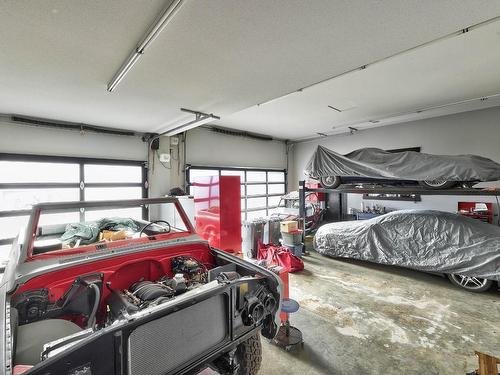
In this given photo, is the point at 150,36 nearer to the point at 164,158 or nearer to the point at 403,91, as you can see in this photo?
the point at 403,91

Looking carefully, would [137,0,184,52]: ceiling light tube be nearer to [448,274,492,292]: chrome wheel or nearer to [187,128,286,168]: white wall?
[187,128,286,168]: white wall

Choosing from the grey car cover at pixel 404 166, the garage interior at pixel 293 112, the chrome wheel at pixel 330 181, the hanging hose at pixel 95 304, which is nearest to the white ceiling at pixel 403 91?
the garage interior at pixel 293 112

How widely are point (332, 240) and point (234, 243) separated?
2308 mm

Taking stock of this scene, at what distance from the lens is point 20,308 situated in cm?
138

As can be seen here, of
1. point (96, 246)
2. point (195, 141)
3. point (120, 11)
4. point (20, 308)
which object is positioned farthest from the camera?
point (195, 141)

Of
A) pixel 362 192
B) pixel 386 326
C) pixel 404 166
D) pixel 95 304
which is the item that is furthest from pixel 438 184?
pixel 95 304

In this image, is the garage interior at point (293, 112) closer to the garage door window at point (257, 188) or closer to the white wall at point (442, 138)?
the white wall at point (442, 138)

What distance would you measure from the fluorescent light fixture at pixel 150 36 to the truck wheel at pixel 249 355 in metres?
2.32


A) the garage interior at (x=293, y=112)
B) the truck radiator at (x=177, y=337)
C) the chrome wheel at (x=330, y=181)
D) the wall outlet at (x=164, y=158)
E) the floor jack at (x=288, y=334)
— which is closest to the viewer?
the truck radiator at (x=177, y=337)

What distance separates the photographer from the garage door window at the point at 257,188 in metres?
6.96

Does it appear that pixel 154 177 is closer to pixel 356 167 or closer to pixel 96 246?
pixel 96 246

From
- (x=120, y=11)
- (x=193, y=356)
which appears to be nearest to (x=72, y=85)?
(x=120, y=11)

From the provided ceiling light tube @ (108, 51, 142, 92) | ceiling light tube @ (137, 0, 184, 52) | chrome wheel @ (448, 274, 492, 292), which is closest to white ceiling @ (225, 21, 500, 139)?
ceiling light tube @ (137, 0, 184, 52)

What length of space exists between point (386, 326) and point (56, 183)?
5.61 m
